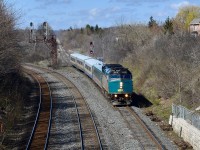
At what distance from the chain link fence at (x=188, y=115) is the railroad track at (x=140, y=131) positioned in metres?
1.98

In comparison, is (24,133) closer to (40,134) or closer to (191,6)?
(40,134)

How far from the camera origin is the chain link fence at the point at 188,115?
21.3 m

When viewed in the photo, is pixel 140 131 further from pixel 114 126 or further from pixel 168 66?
pixel 168 66

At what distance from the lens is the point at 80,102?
113ft

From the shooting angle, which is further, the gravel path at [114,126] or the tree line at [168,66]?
the tree line at [168,66]

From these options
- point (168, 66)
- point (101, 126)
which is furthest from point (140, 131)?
point (168, 66)

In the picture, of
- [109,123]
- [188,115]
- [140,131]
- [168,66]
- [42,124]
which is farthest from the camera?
[168,66]

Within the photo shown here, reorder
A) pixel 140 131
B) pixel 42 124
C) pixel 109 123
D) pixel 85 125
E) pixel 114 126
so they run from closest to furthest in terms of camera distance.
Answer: pixel 140 131
pixel 114 126
pixel 85 125
pixel 42 124
pixel 109 123

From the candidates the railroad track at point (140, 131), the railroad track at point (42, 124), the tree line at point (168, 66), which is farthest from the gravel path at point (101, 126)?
the tree line at point (168, 66)

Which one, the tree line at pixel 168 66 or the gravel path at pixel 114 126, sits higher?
the tree line at pixel 168 66

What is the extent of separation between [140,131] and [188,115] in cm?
296

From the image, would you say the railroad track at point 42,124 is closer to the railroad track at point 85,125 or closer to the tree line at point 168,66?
the railroad track at point 85,125

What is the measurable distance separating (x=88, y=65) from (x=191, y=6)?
93.6 m

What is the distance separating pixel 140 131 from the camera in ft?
79.5
